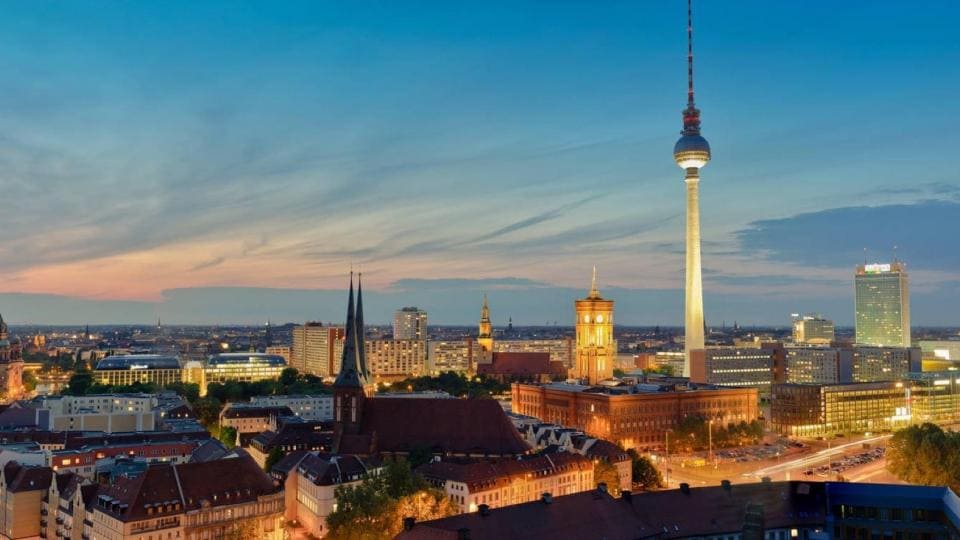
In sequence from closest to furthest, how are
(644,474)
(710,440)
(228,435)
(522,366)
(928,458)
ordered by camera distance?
(928,458)
(644,474)
(710,440)
(228,435)
(522,366)

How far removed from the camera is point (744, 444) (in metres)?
122

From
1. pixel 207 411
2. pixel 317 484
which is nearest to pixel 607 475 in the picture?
pixel 317 484

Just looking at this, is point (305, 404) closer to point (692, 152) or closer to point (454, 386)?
point (454, 386)

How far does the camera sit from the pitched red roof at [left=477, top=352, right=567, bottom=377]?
191500mm

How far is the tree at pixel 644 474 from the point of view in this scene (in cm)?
8500

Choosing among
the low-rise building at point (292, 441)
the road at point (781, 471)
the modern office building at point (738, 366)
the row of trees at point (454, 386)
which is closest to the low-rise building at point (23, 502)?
the low-rise building at point (292, 441)

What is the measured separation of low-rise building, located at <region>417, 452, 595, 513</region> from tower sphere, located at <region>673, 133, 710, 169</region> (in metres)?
116

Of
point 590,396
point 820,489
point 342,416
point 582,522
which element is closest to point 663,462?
point 590,396

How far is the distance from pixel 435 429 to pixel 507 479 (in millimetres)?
16659

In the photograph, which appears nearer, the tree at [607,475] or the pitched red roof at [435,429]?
the tree at [607,475]

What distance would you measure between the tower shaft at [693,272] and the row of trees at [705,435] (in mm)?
57715

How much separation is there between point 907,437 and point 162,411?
9162cm

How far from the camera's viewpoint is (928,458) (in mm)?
79375

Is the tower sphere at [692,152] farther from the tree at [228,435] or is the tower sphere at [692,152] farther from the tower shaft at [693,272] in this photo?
the tree at [228,435]
